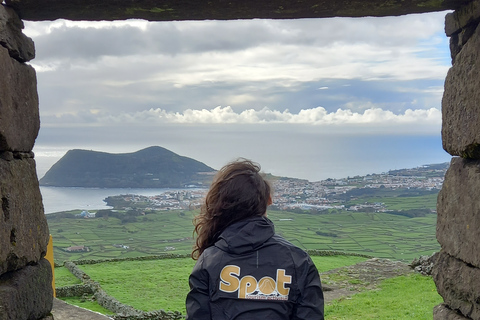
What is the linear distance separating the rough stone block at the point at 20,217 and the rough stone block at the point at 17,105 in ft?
0.50

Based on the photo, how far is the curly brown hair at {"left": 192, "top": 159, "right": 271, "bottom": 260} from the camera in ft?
9.97

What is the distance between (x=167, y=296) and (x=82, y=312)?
15.9ft

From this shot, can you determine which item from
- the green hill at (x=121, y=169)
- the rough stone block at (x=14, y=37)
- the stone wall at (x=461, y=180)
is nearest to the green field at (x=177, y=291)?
the stone wall at (x=461, y=180)

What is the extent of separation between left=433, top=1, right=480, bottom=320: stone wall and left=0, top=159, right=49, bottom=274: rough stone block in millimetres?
3203

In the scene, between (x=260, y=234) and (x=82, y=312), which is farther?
(x=82, y=312)

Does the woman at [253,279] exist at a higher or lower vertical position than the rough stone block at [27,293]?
higher

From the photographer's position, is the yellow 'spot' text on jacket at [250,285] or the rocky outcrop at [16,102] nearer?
the yellow 'spot' text on jacket at [250,285]

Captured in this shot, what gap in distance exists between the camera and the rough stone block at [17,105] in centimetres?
340

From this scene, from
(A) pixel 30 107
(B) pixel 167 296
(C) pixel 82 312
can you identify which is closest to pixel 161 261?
(B) pixel 167 296

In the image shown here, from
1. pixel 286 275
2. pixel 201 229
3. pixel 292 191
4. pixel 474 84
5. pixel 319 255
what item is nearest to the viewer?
pixel 286 275

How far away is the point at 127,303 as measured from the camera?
1295cm

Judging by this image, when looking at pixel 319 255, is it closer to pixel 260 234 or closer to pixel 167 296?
pixel 167 296

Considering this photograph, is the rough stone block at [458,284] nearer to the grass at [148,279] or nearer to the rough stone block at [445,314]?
the rough stone block at [445,314]

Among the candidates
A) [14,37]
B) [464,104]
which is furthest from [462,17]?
[14,37]
